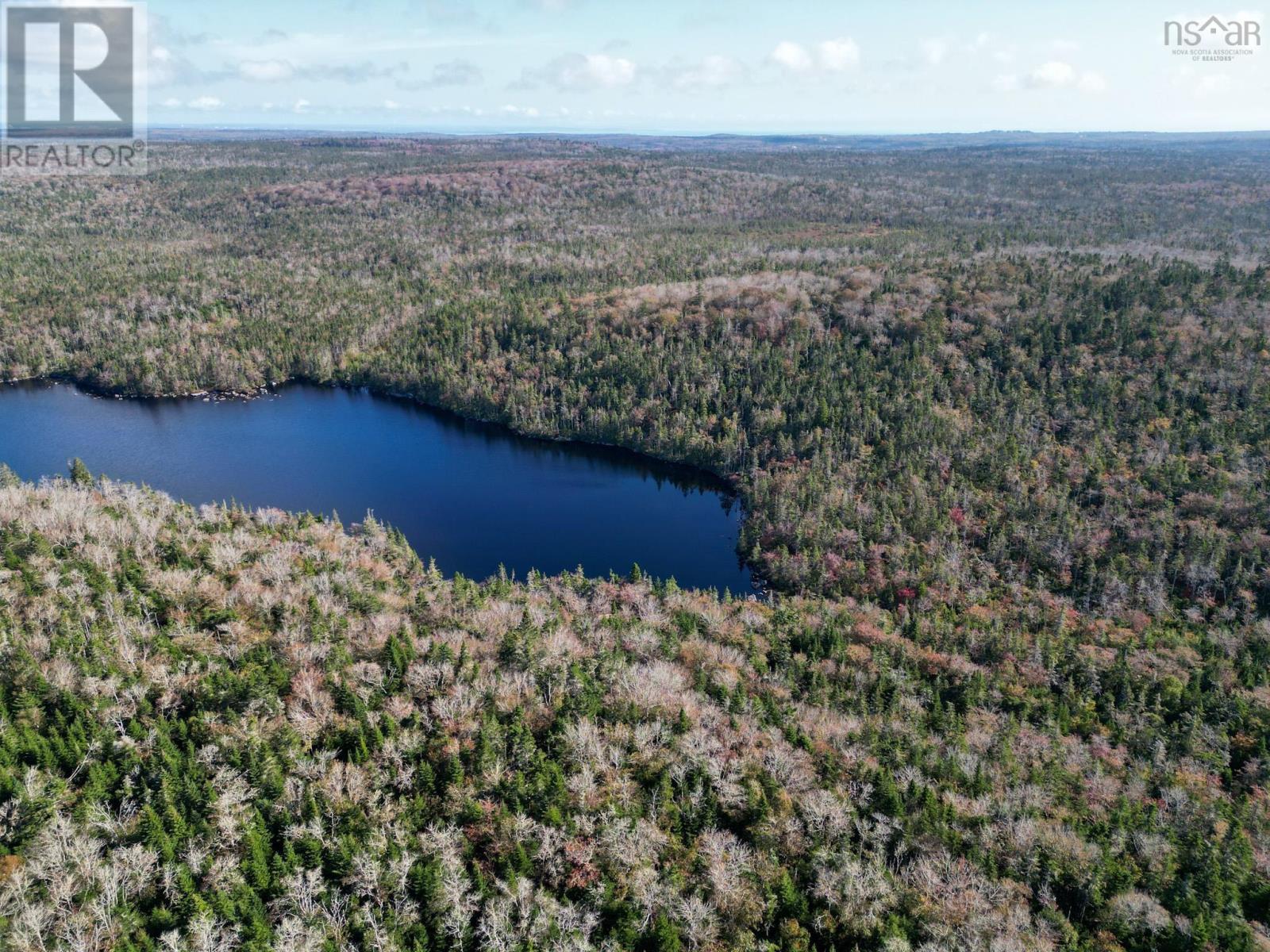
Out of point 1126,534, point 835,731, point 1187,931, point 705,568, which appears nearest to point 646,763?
point 835,731

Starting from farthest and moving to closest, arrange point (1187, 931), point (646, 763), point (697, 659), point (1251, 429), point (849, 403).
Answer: point (849, 403) < point (1251, 429) < point (697, 659) < point (646, 763) < point (1187, 931)

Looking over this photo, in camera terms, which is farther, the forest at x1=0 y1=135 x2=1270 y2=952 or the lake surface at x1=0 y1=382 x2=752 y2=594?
the lake surface at x1=0 y1=382 x2=752 y2=594

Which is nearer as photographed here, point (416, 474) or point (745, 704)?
point (745, 704)

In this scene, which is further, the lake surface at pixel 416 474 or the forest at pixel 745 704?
the lake surface at pixel 416 474

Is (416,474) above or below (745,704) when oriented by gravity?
above

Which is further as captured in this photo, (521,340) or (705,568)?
(521,340)

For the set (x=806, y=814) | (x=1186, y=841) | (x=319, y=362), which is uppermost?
(x=319, y=362)

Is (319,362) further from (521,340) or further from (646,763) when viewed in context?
(646,763)

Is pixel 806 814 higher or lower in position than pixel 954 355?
lower
